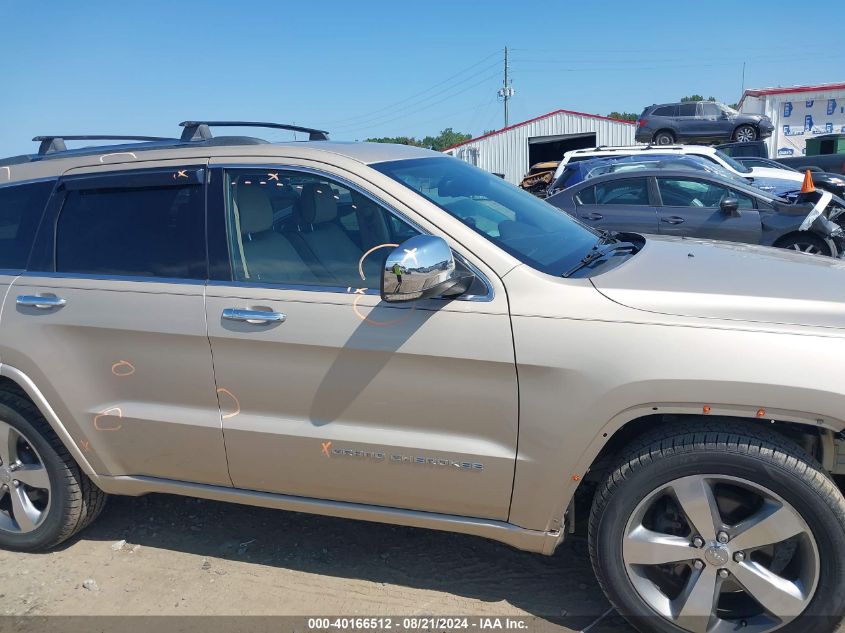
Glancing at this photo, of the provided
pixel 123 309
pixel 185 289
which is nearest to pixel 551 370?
pixel 185 289

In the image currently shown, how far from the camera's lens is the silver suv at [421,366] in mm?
2391

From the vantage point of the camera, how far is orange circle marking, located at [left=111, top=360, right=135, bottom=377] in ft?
10.1

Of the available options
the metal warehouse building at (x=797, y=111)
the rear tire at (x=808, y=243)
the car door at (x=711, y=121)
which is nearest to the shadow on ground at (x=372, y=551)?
the rear tire at (x=808, y=243)

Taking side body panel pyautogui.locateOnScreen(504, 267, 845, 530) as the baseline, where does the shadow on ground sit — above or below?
below

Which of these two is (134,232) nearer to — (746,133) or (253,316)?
(253,316)

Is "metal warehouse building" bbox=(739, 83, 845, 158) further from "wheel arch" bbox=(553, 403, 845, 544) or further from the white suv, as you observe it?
"wheel arch" bbox=(553, 403, 845, 544)

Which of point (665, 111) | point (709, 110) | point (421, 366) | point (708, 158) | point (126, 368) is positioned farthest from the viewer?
point (665, 111)

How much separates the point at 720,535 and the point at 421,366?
1195 millimetres

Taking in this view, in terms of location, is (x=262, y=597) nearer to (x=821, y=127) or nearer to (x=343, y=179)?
(x=343, y=179)

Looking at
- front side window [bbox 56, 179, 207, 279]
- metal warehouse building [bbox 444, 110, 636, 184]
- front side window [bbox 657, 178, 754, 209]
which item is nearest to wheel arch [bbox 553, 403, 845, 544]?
front side window [bbox 56, 179, 207, 279]

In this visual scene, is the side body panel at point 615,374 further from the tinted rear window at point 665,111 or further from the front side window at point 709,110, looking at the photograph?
the front side window at point 709,110

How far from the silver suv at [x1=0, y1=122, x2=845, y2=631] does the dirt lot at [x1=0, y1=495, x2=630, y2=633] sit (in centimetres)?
28

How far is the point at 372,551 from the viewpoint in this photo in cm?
343

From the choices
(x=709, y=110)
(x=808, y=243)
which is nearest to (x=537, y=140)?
→ (x=709, y=110)
